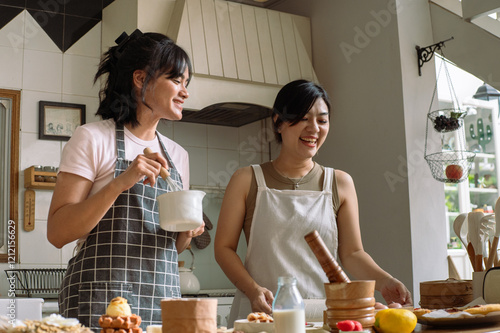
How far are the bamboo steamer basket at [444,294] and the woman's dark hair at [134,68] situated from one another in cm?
83

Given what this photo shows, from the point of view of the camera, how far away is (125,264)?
142cm

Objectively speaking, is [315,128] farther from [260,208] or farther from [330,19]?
[330,19]

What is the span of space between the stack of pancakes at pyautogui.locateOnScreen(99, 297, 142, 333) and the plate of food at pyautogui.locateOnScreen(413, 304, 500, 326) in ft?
1.81

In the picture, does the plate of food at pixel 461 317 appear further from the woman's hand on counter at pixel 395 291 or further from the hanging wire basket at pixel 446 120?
the hanging wire basket at pixel 446 120

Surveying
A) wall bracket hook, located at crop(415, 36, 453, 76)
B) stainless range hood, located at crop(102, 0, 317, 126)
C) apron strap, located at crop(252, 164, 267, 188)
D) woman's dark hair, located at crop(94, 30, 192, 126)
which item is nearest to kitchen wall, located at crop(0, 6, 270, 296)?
stainless range hood, located at crop(102, 0, 317, 126)

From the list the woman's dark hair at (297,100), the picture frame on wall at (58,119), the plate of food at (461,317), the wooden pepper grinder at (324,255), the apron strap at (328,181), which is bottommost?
the plate of food at (461,317)

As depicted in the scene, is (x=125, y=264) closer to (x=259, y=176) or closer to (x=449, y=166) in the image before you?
(x=259, y=176)

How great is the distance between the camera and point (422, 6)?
123 inches

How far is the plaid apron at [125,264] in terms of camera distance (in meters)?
1.38

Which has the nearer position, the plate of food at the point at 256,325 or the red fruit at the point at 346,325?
the red fruit at the point at 346,325

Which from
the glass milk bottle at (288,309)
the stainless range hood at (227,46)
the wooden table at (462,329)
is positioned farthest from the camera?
the stainless range hood at (227,46)

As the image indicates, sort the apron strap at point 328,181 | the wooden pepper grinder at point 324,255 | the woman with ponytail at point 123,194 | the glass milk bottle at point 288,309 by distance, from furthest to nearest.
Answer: the apron strap at point 328,181, the woman with ponytail at point 123,194, the wooden pepper grinder at point 324,255, the glass milk bottle at point 288,309

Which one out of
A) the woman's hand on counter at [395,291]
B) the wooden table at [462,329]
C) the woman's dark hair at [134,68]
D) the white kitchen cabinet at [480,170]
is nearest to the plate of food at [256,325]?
the wooden table at [462,329]

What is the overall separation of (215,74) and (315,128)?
1.47m
